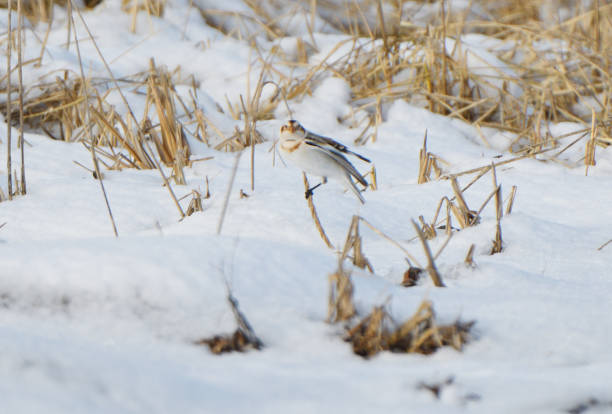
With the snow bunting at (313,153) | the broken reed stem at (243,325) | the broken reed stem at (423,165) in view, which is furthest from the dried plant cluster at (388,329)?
the broken reed stem at (423,165)

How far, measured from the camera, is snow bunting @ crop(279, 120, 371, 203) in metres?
2.46

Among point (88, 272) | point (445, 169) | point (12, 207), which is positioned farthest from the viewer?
point (445, 169)

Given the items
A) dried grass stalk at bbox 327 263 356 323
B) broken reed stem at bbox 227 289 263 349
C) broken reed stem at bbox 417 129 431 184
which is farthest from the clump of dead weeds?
broken reed stem at bbox 417 129 431 184

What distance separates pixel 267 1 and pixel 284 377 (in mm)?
5563

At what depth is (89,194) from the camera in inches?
114

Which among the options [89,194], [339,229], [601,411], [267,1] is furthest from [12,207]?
[267,1]

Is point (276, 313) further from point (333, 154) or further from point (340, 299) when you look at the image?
point (333, 154)

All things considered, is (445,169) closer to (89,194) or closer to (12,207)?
(89,194)

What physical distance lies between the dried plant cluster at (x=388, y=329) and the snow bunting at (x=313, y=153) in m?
1.06

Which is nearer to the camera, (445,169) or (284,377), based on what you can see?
(284,377)

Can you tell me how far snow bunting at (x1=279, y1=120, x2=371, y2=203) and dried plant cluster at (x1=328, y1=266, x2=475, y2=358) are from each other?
1056 mm

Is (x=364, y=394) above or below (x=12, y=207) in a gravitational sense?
above

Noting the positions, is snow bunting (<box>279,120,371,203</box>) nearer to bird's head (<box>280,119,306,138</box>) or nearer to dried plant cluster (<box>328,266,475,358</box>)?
bird's head (<box>280,119,306,138</box>)

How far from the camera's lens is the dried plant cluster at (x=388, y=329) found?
4.54ft
